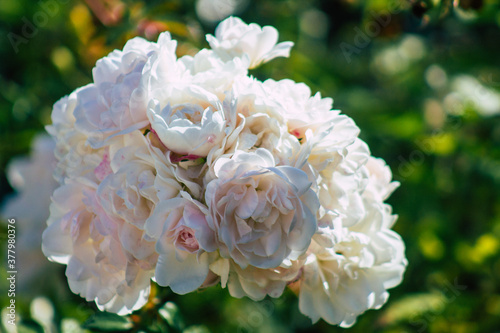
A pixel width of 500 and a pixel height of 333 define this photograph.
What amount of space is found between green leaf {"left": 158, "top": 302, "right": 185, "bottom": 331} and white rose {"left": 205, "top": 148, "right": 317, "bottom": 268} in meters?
0.39

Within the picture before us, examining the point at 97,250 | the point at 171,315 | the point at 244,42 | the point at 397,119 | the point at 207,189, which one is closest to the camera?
the point at 207,189

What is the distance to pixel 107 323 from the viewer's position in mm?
1043

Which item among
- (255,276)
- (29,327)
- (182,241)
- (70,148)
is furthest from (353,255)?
(29,327)

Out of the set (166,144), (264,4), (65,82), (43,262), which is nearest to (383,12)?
(264,4)

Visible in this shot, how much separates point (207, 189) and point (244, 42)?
37 cm

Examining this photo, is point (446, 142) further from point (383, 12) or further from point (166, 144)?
point (166, 144)

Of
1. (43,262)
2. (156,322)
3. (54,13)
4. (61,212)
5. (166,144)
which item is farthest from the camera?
(54,13)

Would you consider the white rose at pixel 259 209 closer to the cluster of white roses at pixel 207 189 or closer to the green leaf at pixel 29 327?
the cluster of white roses at pixel 207 189

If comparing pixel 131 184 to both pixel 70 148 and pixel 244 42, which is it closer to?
pixel 70 148

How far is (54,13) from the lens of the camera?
2.03 metres

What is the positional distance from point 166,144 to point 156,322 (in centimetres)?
50

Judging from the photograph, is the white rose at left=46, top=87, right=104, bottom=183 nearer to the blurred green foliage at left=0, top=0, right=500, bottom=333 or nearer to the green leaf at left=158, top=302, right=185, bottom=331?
the green leaf at left=158, top=302, right=185, bottom=331

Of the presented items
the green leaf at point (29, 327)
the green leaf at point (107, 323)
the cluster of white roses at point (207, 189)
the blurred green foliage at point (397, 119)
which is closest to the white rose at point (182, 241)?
the cluster of white roses at point (207, 189)

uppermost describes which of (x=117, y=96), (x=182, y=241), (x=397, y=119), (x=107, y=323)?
(x=117, y=96)
